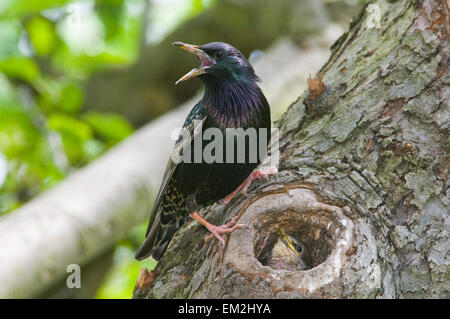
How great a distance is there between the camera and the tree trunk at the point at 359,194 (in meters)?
2.04

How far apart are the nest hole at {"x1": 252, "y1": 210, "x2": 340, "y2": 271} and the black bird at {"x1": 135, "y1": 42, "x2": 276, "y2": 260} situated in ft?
1.37

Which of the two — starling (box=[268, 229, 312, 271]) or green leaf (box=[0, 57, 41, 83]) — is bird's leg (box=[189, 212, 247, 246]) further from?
green leaf (box=[0, 57, 41, 83])

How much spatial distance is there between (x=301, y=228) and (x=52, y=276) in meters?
1.41

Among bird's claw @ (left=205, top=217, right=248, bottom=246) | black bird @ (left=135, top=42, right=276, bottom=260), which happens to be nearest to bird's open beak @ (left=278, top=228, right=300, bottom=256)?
bird's claw @ (left=205, top=217, right=248, bottom=246)

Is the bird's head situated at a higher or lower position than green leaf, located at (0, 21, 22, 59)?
lower

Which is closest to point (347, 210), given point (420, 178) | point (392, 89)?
point (420, 178)

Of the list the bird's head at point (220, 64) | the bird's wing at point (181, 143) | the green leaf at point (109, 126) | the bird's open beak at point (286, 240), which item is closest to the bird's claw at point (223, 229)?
the bird's open beak at point (286, 240)

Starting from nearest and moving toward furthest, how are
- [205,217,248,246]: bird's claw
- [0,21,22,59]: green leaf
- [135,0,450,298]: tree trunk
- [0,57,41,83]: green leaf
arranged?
[135,0,450,298]: tree trunk, [205,217,248,246]: bird's claw, [0,57,41,83]: green leaf, [0,21,22,59]: green leaf

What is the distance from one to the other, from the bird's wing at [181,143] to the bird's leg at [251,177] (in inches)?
13.1

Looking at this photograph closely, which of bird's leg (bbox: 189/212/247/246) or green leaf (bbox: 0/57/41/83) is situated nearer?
bird's leg (bbox: 189/212/247/246)

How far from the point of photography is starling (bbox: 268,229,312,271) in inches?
90.7

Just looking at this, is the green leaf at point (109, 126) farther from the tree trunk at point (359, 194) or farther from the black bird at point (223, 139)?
the tree trunk at point (359, 194)

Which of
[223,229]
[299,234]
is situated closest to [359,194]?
[299,234]

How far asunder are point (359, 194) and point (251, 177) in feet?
2.07
